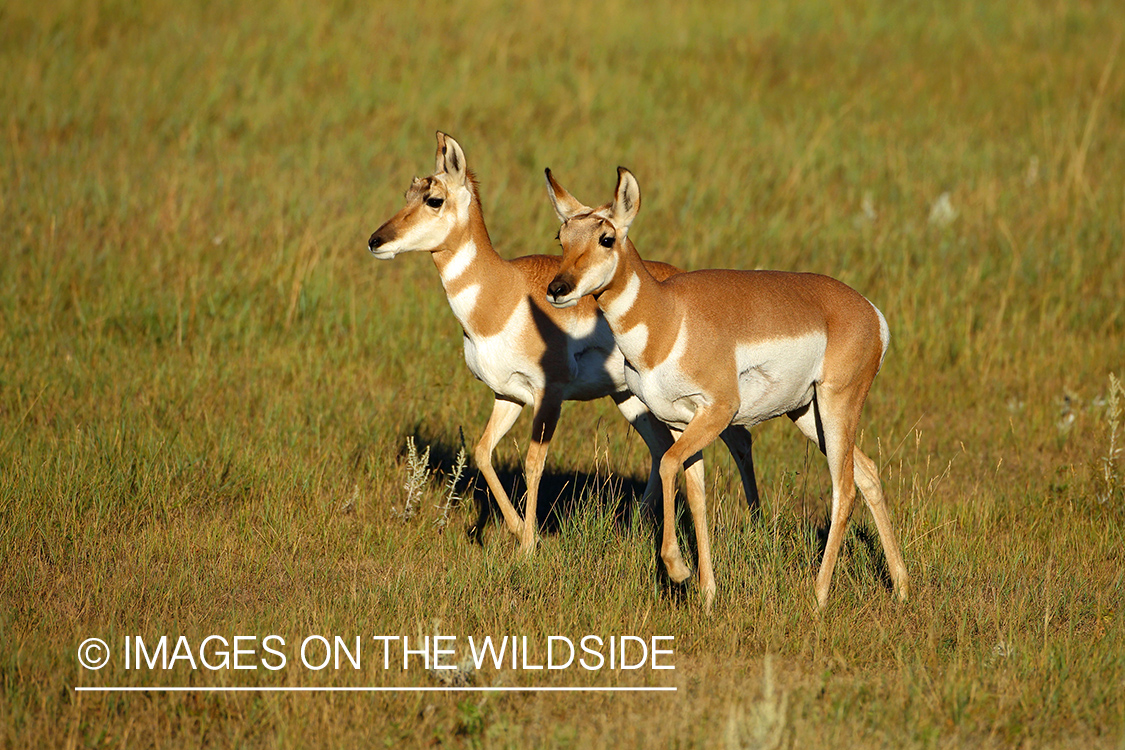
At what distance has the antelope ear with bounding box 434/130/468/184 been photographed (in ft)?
21.0

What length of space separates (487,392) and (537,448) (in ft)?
7.04

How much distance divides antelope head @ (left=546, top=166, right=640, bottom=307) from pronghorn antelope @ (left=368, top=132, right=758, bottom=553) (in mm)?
1273

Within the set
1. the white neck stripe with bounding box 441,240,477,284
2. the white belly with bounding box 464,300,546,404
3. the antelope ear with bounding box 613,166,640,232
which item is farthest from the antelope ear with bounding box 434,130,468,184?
the antelope ear with bounding box 613,166,640,232

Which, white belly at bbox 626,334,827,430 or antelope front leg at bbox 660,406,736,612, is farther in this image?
white belly at bbox 626,334,827,430

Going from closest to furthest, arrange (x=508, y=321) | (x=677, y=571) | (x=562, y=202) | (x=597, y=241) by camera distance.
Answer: (x=597, y=241)
(x=677, y=571)
(x=562, y=202)
(x=508, y=321)

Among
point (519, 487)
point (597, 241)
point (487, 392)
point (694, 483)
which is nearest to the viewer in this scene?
point (597, 241)

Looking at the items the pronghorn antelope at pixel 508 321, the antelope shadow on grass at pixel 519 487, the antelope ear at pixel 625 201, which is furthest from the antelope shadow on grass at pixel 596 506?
the antelope ear at pixel 625 201

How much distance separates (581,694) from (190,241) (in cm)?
714

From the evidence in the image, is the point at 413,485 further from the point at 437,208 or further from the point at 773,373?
the point at 773,373

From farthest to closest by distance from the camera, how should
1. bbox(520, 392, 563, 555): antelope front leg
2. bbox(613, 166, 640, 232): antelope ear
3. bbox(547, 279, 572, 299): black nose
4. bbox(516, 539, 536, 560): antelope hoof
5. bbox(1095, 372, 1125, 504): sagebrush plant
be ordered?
bbox(1095, 372, 1125, 504): sagebrush plant, bbox(520, 392, 563, 555): antelope front leg, bbox(516, 539, 536, 560): antelope hoof, bbox(613, 166, 640, 232): antelope ear, bbox(547, 279, 572, 299): black nose

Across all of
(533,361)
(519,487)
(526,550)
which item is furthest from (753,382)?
(519,487)

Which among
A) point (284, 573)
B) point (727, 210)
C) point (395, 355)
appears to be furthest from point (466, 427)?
point (727, 210)

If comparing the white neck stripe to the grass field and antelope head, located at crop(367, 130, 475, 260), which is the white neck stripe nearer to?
antelope head, located at crop(367, 130, 475, 260)

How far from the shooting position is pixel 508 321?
6477mm
